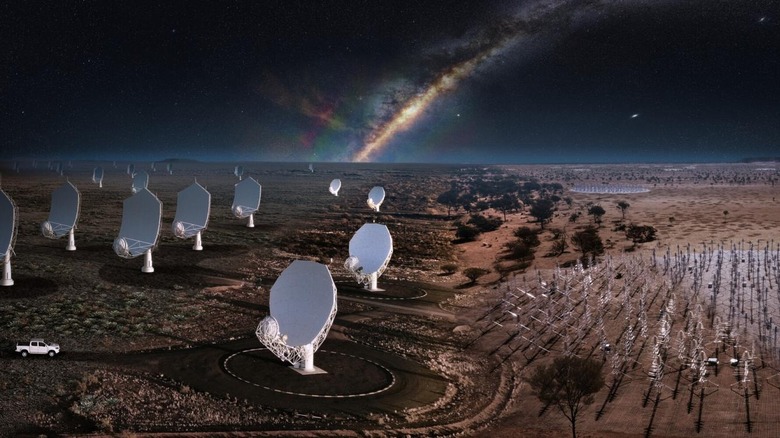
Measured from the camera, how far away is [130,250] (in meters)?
41.3

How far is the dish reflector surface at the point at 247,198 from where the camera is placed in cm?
6656

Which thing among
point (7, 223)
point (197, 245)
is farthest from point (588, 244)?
point (7, 223)

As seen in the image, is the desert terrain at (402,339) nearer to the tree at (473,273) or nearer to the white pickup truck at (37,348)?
the white pickup truck at (37,348)

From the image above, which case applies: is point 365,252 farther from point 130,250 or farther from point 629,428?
point 629,428

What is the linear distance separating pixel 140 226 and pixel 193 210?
9.00 meters

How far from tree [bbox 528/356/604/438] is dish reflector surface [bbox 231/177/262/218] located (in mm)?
45575

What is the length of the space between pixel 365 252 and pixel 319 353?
13.3 metres

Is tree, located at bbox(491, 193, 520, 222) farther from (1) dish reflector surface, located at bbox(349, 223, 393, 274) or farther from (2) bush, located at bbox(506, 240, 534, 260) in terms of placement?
(1) dish reflector surface, located at bbox(349, 223, 393, 274)

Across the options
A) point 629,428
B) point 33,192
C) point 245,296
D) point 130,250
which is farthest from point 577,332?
point 33,192

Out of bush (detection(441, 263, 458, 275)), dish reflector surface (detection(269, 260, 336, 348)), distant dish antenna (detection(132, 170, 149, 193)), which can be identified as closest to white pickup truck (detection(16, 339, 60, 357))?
dish reflector surface (detection(269, 260, 336, 348))

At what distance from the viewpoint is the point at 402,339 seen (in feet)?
107

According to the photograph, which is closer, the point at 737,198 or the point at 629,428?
the point at 629,428

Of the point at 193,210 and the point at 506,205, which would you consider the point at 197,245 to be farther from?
the point at 506,205

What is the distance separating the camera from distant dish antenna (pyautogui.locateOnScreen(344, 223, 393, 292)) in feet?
134
